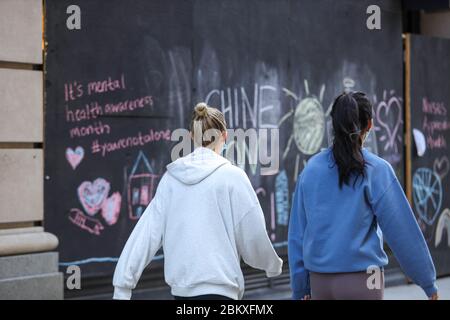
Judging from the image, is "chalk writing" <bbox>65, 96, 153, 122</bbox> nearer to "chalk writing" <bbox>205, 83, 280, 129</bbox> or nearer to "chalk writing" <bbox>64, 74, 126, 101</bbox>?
"chalk writing" <bbox>64, 74, 126, 101</bbox>

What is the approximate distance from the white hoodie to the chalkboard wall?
122 inches

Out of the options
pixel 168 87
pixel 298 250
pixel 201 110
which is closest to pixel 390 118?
pixel 168 87

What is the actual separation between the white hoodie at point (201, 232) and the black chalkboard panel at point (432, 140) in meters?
7.07

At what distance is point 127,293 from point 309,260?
0.99 m

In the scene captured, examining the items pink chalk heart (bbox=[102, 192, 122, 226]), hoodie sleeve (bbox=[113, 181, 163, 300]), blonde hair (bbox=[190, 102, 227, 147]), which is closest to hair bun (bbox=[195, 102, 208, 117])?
blonde hair (bbox=[190, 102, 227, 147])

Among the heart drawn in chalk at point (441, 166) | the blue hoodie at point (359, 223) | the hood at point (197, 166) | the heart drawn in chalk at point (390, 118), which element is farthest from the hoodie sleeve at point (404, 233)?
the heart drawn in chalk at point (441, 166)

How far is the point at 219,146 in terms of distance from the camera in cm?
488

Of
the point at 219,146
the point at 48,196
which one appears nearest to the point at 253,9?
the point at 48,196

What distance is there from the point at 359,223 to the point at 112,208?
4.15 meters

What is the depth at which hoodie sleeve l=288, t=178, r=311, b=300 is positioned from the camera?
4551 millimetres

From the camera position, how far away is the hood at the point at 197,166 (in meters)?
4.72
